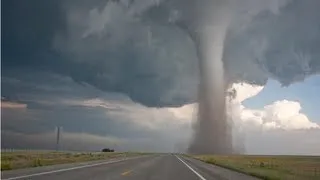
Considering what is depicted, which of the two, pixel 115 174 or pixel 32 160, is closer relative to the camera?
pixel 115 174

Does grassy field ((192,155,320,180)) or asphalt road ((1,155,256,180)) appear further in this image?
grassy field ((192,155,320,180))

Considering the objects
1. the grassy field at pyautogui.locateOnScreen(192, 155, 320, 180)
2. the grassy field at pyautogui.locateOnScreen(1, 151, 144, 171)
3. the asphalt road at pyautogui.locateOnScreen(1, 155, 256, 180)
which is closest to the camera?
the asphalt road at pyautogui.locateOnScreen(1, 155, 256, 180)

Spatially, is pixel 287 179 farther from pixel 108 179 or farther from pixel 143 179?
pixel 108 179

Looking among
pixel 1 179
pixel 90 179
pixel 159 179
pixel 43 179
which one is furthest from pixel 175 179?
pixel 1 179

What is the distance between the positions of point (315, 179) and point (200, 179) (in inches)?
298

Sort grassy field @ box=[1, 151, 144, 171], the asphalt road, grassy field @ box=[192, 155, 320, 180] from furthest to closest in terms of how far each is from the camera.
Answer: grassy field @ box=[1, 151, 144, 171] → grassy field @ box=[192, 155, 320, 180] → the asphalt road

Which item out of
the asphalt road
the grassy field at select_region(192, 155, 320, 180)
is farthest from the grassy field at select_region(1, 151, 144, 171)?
the grassy field at select_region(192, 155, 320, 180)

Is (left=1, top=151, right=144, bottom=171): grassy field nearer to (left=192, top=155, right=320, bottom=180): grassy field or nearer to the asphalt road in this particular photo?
the asphalt road

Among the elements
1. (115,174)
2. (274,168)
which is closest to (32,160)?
(115,174)

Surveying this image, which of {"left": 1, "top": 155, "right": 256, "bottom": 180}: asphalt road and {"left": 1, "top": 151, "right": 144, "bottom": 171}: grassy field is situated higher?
{"left": 1, "top": 151, "right": 144, "bottom": 171}: grassy field

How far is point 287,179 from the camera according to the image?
25.9 metres

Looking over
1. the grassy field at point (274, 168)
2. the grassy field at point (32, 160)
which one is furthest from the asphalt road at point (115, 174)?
the grassy field at point (32, 160)

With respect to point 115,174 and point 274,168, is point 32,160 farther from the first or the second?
point 274,168

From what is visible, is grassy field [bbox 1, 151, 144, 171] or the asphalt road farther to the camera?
grassy field [bbox 1, 151, 144, 171]
